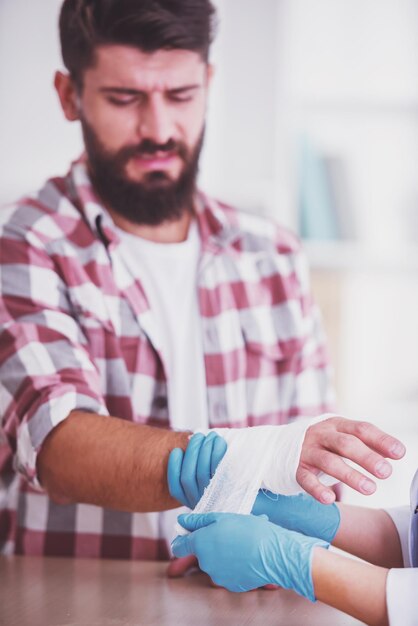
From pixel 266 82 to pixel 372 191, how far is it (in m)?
0.45

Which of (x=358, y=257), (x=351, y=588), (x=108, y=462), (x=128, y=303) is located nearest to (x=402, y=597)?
(x=351, y=588)

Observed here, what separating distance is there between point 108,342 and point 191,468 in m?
0.45

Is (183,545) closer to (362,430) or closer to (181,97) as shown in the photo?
(362,430)

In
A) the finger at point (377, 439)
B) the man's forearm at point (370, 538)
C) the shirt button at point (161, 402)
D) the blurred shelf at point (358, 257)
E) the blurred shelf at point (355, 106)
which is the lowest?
the blurred shelf at point (358, 257)

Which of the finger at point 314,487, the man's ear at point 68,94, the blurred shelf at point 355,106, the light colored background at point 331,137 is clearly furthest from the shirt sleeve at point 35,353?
the blurred shelf at point 355,106

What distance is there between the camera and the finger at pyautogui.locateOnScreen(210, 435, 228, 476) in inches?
39.8

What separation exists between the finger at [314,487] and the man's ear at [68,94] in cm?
85

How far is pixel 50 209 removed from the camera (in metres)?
1.48

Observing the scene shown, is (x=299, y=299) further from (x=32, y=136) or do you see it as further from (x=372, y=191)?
(x=32, y=136)

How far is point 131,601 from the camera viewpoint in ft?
3.32

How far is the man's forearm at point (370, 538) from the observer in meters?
1.08

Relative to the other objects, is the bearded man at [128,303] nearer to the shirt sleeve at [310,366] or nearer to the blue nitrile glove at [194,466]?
the shirt sleeve at [310,366]

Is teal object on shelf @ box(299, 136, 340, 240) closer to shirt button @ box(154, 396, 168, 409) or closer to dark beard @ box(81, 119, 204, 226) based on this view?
dark beard @ box(81, 119, 204, 226)

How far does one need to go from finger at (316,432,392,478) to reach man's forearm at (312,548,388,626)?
0.34 ft
